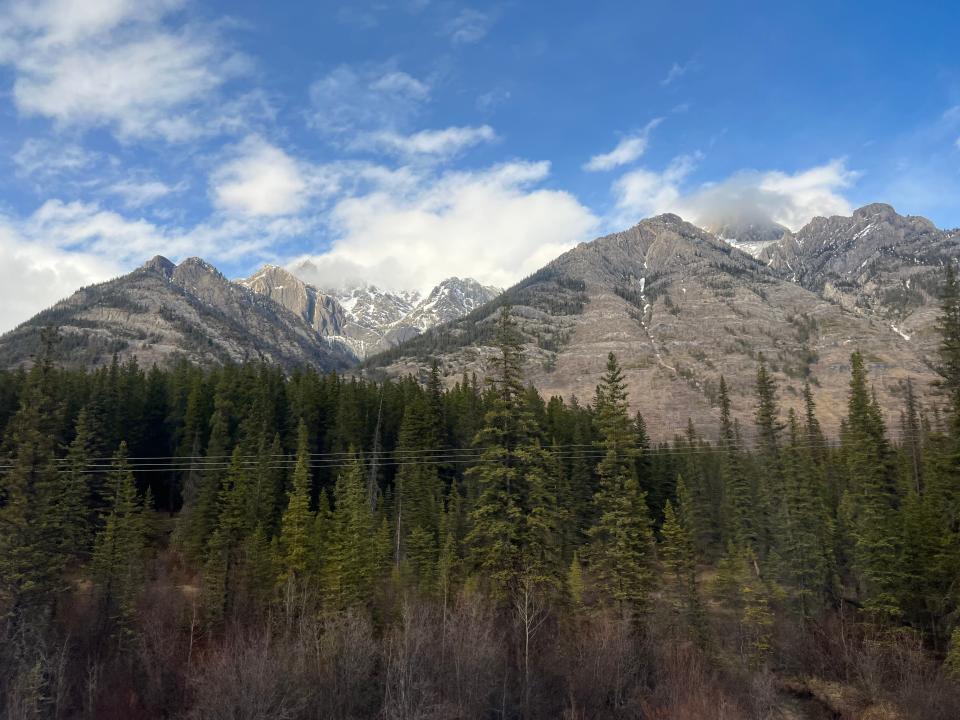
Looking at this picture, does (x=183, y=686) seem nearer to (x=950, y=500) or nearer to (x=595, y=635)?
(x=595, y=635)

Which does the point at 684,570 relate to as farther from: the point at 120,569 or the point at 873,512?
the point at 120,569

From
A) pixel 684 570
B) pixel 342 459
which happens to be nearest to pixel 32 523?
pixel 342 459

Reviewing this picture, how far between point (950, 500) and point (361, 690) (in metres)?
37.5

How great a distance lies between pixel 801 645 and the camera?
163 feet

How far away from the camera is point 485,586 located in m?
39.6

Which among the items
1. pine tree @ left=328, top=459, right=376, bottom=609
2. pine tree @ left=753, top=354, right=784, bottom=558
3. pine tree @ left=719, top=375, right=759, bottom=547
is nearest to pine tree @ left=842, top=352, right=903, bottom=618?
pine tree @ left=753, top=354, right=784, bottom=558

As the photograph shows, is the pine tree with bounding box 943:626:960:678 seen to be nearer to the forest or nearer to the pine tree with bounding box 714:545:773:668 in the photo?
the forest

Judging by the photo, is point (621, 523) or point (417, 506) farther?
point (417, 506)

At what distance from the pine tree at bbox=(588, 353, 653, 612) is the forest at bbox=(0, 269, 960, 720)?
0.20 metres

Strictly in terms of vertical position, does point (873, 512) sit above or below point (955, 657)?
above

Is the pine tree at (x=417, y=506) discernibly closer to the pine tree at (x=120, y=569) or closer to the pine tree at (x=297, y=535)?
the pine tree at (x=297, y=535)

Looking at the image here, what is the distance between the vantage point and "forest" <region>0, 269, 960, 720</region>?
112ft

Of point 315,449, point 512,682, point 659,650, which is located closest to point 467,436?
point 315,449

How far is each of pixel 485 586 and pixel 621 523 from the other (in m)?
10.4
